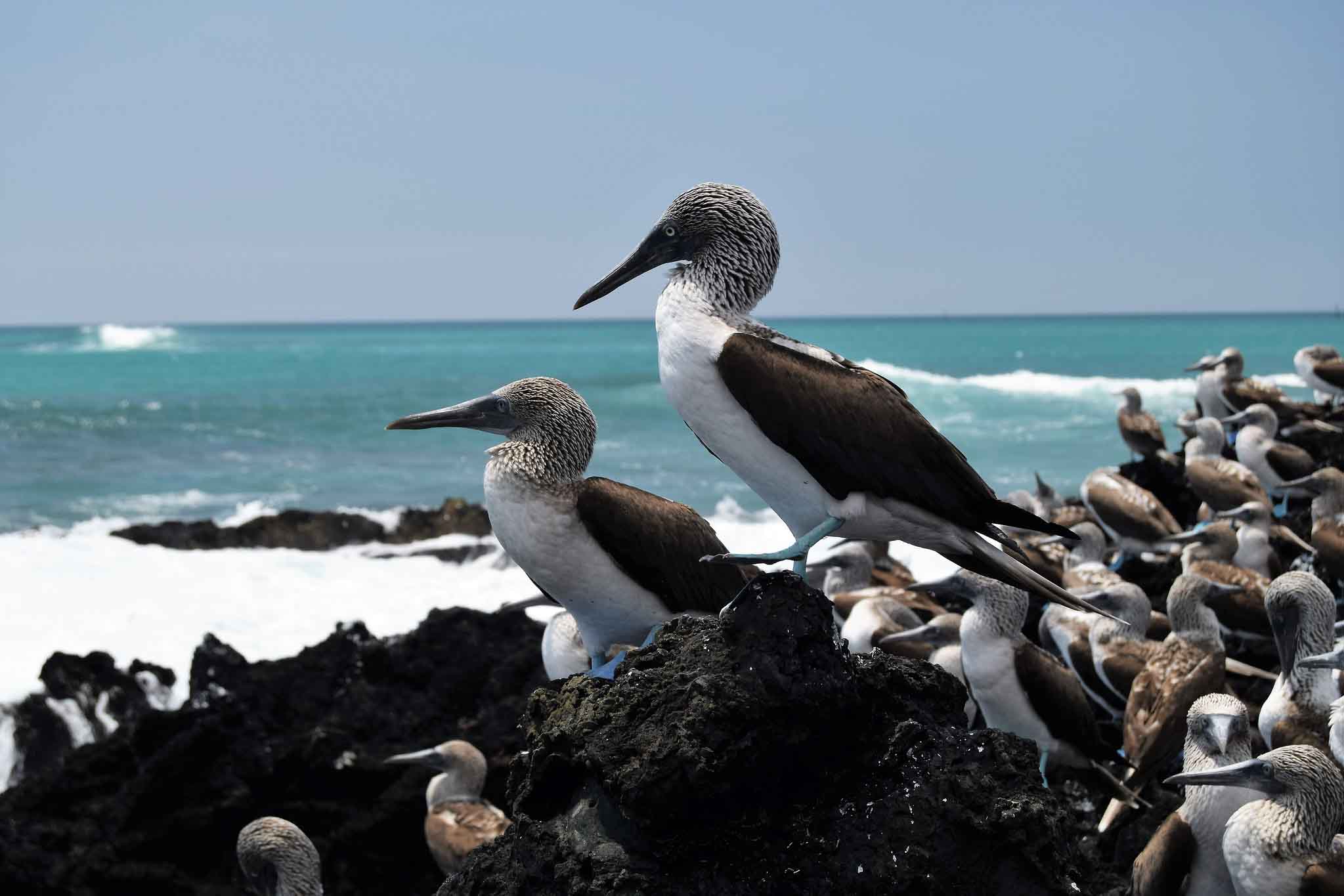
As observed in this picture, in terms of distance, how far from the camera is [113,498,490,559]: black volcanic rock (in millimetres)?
14148

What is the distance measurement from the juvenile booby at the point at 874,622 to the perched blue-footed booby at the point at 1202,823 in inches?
79.8

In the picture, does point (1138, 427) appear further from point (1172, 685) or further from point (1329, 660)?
point (1329, 660)

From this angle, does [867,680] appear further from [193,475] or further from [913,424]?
[193,475]

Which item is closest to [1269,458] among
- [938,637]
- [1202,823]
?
[938,637]

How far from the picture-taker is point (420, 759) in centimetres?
668

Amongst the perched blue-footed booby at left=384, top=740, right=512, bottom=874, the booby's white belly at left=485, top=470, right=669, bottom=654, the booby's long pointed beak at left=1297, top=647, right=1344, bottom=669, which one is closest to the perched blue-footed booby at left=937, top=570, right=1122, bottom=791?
the booby's long pointed beak at left=1297, top=647, right=1344, bottom=669

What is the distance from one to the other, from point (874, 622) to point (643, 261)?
435 centimetres

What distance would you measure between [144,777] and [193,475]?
21758 millimetres

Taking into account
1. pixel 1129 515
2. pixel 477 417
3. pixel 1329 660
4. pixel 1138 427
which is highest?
pixel 477 417

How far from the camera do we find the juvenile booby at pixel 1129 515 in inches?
431

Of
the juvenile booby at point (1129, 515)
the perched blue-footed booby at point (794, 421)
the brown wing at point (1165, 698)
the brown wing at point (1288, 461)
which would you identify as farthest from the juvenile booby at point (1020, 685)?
the brown wing at point (1288, 461)

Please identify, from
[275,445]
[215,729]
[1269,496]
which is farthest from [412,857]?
[275,445]

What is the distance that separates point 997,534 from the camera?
346 cm

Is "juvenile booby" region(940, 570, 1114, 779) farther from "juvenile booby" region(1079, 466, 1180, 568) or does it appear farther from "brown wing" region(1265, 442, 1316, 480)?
"brown wing" region(1265, 442, 1316, 480)
